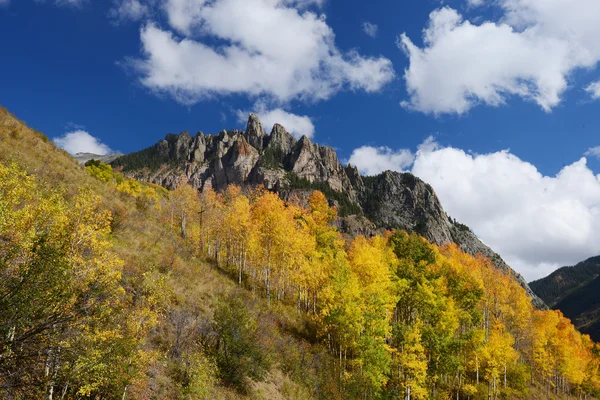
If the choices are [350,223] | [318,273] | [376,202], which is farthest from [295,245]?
[376,202]

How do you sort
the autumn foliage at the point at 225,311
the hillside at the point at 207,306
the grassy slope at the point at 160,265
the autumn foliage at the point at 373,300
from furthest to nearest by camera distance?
the autumn foliage at the point at 373,300 → the grassy slope at the point at 160,265 → the hillside at the point at 207,306 → the autumn foliage at the point at 225,311

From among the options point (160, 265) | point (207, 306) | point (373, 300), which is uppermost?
point (160, 265)

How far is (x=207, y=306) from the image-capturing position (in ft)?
74.3

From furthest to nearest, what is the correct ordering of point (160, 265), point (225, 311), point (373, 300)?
point (373, 300) < point (160, 265) < point (225, 311)

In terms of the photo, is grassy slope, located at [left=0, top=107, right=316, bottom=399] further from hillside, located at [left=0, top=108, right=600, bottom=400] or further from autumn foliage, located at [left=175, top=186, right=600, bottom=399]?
autumn foliage, located at [left=175, top=186, right=600, bottom=399]

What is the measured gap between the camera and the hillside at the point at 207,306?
8.49 metres

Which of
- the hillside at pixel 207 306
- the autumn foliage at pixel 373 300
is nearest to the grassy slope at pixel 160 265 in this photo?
the hillside at pixel 207 306

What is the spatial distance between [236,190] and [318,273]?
81.7 ft

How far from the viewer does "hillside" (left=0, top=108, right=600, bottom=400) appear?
8.49 metres

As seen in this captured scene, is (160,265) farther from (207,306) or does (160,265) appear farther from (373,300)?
(373,300)

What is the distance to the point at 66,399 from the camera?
11.1 metres

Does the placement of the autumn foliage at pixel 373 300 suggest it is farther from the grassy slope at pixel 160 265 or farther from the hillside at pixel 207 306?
the grassy slope at pixel 160 265

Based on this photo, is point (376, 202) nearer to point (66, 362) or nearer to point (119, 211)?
point (119, 211)

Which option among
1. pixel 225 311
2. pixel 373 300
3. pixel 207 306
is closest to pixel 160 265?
pixel 207 306
